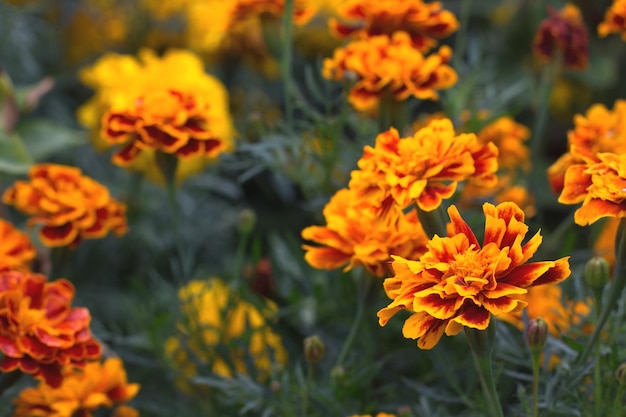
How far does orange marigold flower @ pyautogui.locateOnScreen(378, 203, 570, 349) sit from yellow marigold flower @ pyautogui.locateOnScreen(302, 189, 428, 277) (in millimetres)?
116

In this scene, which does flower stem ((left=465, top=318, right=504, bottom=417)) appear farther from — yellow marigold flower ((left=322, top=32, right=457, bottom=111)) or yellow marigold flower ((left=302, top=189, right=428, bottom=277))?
yellow marigold flower ((left=322, top=32, right=457, bottom=111))

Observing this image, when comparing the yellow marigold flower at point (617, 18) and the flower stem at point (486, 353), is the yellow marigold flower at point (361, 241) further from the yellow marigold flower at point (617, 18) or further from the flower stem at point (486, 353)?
the yellow marigold flower at point (617, 18)

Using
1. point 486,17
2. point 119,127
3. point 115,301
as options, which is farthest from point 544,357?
point 486,17

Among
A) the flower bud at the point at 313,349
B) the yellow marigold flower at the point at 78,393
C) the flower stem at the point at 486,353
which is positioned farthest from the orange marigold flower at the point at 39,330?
the flower stem at the point at 486,353

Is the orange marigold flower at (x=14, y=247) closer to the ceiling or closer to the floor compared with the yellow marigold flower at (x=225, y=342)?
closer to the ceiling

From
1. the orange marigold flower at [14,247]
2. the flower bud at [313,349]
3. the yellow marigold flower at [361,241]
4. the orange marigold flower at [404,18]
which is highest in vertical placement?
the orange marigold flower at [404,18]

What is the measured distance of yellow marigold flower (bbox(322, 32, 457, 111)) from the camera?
0.78 metres

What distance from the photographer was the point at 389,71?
2.54ft

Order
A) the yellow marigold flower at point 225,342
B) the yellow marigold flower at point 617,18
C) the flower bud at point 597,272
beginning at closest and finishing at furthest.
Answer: the flower bud at point 597,272 → the yellow marigold flower at point 617,18 → the yellow marigold flower at point 225,342

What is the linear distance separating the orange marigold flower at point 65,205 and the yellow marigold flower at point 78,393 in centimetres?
12

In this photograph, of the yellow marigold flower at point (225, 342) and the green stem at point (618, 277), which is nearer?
the green stem at point (618, 277)

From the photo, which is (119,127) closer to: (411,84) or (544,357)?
(411,84)

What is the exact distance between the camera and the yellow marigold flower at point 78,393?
72 cm

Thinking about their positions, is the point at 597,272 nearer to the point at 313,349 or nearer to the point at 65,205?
the point at 313,349
